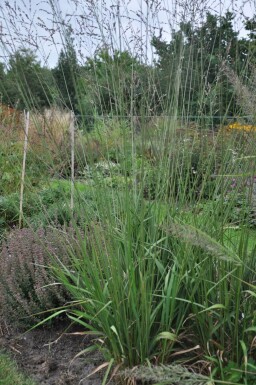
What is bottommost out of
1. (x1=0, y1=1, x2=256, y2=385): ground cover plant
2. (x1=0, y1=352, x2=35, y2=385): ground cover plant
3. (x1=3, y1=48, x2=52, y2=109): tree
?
(x1=0, y1=352, x2=35, y2=385): ground cover plant

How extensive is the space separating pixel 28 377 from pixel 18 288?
69 centimetres

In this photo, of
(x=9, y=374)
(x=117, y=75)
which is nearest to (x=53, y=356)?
(x=9, y=374)

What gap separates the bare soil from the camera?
2.64 meters

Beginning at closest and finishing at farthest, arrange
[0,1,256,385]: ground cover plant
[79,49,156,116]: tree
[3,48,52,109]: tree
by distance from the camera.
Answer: [0,1,256,385]: ground cover plant → [79,49,156,116]: tree → [3,48,52,109]: tree

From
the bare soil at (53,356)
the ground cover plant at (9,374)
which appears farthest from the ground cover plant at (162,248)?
the ground cover plant at (9,374)

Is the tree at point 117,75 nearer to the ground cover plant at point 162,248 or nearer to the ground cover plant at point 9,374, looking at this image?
the ground cover plant at point 162,248

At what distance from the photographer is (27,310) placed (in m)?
3.12

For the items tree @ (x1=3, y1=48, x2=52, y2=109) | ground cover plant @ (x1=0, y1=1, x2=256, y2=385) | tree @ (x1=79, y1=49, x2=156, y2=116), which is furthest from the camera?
tree @ (x1=3, y1=48, x2=52, y2=109)

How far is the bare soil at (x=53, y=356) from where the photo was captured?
2640 mm

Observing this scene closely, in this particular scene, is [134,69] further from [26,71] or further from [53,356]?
[53,356]

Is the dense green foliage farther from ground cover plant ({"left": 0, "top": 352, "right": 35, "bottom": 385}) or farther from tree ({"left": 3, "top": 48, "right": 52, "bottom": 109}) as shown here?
ground cover plant ({"left": 0, "top": 352, "right": 35, "bottom": 385})

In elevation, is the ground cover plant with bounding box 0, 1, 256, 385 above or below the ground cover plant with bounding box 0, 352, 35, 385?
above

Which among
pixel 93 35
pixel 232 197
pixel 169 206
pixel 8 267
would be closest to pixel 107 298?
pixel 169 206

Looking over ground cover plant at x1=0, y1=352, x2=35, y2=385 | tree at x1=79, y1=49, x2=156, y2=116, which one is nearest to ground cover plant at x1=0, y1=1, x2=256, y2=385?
tree at x1=79, y1=49, x2=156, y2=116
